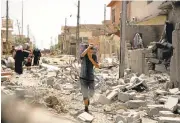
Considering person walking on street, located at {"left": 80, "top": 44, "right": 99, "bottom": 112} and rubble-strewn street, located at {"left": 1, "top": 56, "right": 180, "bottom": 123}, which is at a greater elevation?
person walking on street, located at {"left": 80, "top": 44, "right": 99, "bottom": 112}

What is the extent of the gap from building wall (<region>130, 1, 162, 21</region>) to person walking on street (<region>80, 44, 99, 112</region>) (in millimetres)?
14339

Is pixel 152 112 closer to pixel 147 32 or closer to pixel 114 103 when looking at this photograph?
pixel 114 103

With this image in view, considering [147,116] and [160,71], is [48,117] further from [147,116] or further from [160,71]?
[160,71]

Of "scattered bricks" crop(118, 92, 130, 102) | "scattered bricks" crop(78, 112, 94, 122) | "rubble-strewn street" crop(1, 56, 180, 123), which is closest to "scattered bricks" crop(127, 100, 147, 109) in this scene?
"rubble-strewn street" crop(1, 56, 180, 123)

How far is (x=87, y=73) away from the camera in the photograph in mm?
6969

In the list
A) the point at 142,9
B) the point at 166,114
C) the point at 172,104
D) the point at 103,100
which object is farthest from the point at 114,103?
the point at 142,9

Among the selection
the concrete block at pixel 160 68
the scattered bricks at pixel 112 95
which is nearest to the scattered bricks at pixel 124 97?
the scattered bricks at pixel 112 95

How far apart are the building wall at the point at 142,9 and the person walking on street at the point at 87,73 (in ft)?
47.0

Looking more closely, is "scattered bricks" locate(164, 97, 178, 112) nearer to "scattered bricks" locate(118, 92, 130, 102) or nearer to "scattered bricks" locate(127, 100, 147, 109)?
"scattered bricks" locate(127, 100, 147, 109)

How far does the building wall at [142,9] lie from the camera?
21.1 m

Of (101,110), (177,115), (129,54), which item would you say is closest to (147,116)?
(177,115)

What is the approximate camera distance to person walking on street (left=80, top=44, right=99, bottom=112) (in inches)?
273

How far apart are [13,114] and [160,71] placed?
29.2ft

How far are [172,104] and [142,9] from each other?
17157 mm
